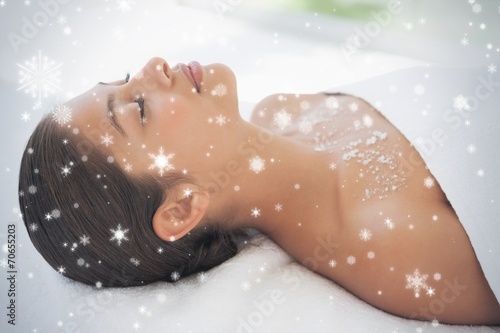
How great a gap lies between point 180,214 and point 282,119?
0.51m

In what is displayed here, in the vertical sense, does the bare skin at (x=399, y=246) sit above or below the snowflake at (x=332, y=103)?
below

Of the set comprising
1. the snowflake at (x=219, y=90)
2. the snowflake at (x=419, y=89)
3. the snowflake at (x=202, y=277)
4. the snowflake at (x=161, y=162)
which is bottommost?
the snowflake at (x=202, y=277)

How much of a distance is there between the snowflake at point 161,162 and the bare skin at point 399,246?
0.32 m

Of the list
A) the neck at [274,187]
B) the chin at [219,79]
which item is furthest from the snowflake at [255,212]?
the chin at [219,79]

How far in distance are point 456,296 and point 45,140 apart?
850mm

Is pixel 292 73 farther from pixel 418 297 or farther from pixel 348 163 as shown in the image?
pixel 418 297

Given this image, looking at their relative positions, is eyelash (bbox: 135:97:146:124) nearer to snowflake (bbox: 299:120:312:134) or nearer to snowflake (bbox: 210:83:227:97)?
snowflake (bbox: 210:83:227:97)

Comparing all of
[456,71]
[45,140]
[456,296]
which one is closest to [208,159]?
[45,140]

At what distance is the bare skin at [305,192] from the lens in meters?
0.92

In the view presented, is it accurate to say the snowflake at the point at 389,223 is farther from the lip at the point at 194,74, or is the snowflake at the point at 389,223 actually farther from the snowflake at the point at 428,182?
the lip at the point at 194,74

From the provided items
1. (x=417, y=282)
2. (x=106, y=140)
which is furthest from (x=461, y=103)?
(x=106, y=140)

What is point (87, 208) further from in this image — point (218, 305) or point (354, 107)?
point (354, 107)

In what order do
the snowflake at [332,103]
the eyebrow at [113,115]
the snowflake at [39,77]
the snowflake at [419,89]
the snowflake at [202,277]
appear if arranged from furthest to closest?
the snowflake at [39,77], the snowflake at [332,103], the snowflake at [419,89], the snowflake at [202,277], the eyebrow at [113,115]

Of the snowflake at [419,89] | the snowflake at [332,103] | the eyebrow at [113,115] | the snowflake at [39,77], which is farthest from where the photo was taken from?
the snowflake at [39,77]
